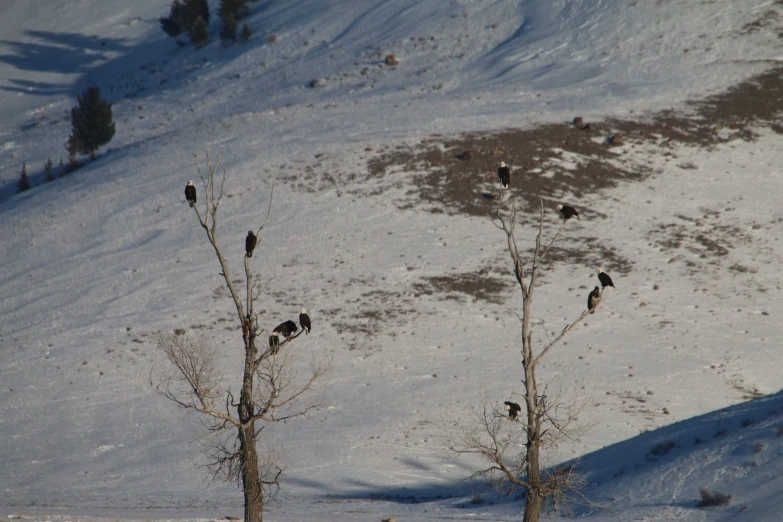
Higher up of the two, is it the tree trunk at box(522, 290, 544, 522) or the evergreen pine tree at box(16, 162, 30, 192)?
the evergreen pine tree at box(16, 162, 30, 192)

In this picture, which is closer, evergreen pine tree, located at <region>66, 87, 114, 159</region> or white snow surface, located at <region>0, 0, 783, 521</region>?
white snow surface, located at <region>0, 0, 783, 521</region>

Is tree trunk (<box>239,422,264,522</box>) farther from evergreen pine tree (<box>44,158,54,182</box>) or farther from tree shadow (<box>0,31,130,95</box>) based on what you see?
tree shadow (<box>0,31,130,95</box>)

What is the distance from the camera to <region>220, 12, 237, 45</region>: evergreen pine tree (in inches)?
2378

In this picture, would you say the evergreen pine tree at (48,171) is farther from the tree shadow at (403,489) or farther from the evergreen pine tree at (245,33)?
the tree shadow at (403,489)

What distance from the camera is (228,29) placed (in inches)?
2386

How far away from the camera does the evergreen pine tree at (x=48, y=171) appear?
4338 cm

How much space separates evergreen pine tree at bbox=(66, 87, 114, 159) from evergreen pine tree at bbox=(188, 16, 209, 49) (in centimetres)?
1641

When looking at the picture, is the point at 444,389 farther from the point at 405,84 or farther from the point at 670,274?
the point at 405,84

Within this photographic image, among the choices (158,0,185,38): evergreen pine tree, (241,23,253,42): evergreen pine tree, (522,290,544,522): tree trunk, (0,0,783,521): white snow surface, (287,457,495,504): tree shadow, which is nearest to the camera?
(522,290,544,522): tree trunk

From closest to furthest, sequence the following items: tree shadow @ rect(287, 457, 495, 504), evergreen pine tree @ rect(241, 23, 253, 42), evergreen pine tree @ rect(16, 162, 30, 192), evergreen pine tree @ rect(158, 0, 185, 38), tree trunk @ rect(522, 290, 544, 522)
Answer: tree trunk @ rect(522, 290, 544, 522), tree shadow @ rect(287, 457, 495, 504), evergreen pine tree @ rect(16, 162, 30, 192), evergreen pine tree @ rect(241, 23, 253, 42), evergreen pine tree @ rect(158, 0, 185, 38)

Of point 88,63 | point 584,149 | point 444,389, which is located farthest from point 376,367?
point 88,63

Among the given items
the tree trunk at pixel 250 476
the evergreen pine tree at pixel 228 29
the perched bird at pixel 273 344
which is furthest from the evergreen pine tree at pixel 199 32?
the perched bird at pixel 273 344

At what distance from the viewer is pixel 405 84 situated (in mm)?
47844

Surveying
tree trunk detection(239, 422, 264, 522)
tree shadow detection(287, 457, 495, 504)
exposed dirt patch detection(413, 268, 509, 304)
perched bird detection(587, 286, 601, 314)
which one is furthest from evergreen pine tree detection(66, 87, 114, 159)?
perched bird detection(587, 286, 601, 314)
